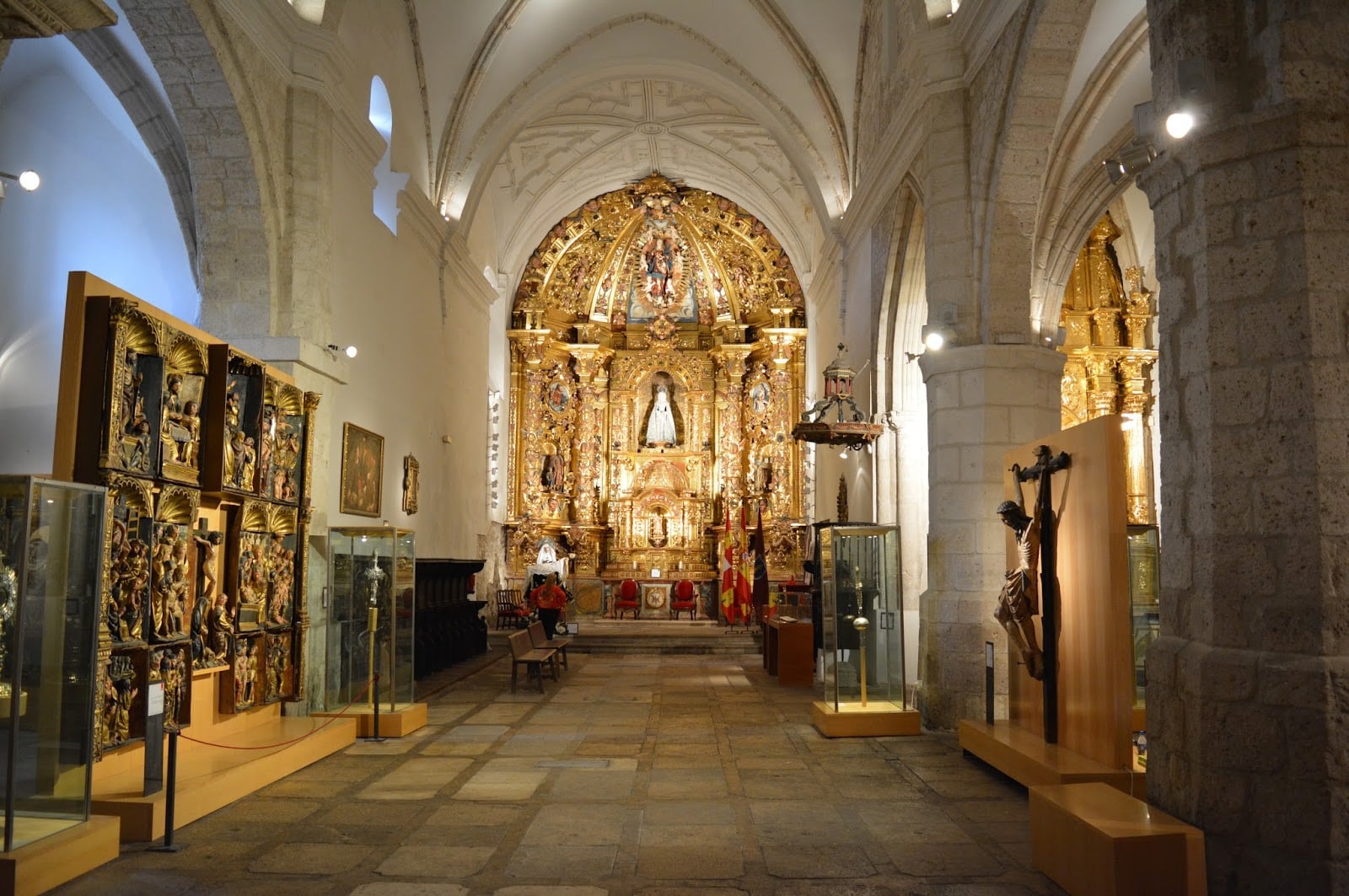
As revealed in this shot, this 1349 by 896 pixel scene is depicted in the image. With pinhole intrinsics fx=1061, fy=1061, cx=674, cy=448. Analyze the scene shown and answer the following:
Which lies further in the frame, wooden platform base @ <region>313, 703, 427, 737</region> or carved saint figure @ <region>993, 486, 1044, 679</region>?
wooden platform base @ <region>313, 703, 427, 737</region>

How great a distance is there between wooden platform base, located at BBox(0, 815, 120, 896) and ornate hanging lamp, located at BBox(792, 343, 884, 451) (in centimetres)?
826

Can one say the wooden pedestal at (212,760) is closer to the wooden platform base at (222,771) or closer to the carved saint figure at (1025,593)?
the wooden platform base at (222,771)

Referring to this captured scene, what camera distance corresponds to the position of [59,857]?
4.89 m

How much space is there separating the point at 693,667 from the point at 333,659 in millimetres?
6853

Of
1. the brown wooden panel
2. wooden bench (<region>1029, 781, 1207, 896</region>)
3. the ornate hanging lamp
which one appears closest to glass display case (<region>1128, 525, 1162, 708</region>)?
the brown wooden panel

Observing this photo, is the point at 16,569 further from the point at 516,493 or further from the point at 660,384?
the point at 660,384

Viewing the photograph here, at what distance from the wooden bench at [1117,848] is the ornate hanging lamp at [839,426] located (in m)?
7.35

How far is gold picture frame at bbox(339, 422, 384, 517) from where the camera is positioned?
1137cm

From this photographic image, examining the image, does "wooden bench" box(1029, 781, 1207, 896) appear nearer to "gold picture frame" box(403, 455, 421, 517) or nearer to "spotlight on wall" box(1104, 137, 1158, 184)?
"spotlight on wall" box(1104, 137, 1158, 184)

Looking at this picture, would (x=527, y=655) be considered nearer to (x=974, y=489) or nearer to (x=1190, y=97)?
(x=974, y=489)

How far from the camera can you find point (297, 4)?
10.4 m

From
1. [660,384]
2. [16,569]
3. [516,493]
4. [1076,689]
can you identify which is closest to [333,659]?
[16,569]

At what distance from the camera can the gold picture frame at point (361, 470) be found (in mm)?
11367

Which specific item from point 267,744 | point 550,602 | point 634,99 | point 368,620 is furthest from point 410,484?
point 634,99
